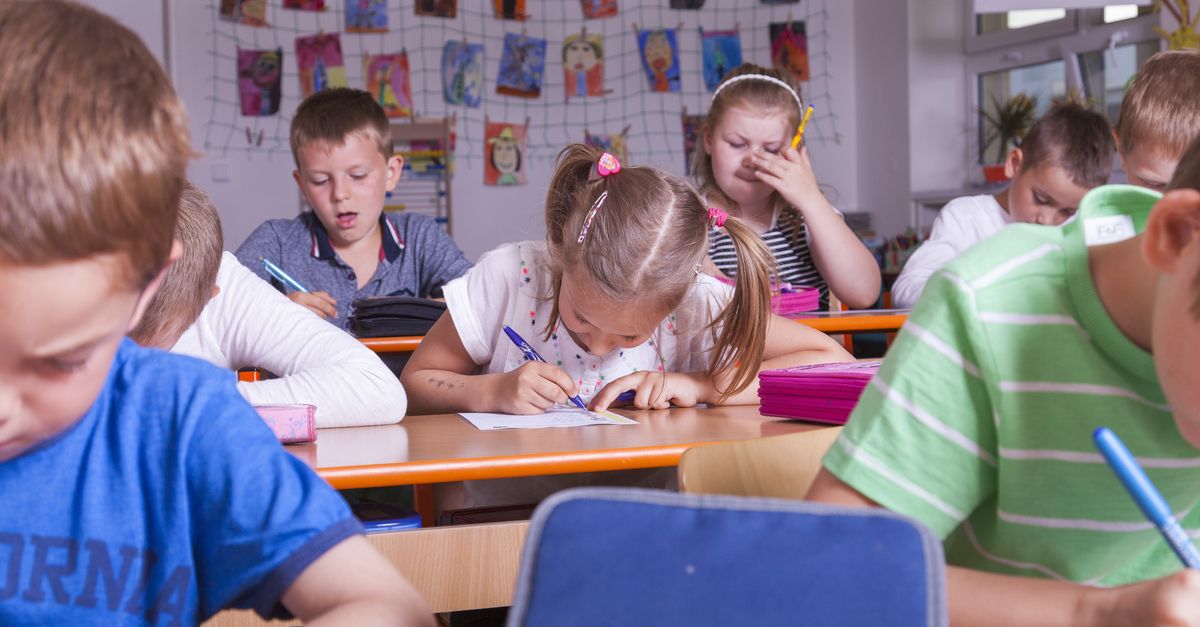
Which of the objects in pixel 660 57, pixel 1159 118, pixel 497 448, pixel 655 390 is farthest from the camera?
pixel 660 57

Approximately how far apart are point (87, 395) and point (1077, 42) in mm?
4312

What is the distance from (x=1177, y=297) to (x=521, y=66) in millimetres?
4458

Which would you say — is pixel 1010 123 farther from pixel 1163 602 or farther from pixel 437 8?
pixel 1163 602

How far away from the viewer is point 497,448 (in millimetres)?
1192

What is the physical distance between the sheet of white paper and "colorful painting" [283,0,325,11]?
3471 millimetres

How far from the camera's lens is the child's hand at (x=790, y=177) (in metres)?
2.44

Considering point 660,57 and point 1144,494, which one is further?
point 660,57

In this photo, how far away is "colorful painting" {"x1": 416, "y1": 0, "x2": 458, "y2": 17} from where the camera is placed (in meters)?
4.66

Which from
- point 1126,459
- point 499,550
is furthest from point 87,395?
point 499,550

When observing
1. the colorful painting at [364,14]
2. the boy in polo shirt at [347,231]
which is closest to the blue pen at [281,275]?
the boy in polo shirt at [347,231]

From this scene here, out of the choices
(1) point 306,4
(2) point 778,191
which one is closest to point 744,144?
(2) point 778,191

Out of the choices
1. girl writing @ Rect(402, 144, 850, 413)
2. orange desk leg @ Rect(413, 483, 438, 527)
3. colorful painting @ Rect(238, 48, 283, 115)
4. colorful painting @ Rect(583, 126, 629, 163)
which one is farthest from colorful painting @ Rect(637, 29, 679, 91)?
orange desk leg @ Rect(413, 483, 438, 527)

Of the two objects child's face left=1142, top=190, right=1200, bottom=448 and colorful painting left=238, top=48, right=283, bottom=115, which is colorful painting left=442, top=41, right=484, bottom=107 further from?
child's face left=1142, top=190, right=1200, bottom=448

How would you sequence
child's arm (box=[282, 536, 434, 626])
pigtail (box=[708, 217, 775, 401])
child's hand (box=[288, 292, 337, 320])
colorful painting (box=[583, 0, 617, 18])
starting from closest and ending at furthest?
child's arm (box=[282, 536, 434, 626])
pigtail (box=[708, 217, 775, 401])
child's hand (box=[288, 292, 337, 320])
colorful painting (box=[583, 0, 617, 18])
